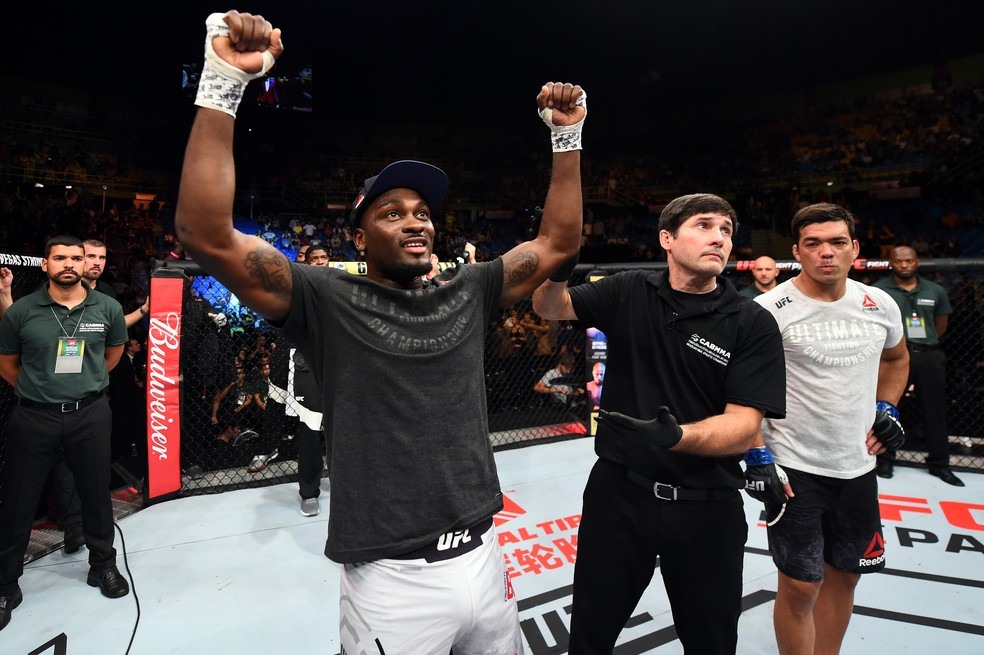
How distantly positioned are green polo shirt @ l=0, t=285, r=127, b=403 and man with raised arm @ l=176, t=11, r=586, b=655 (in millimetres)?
2221

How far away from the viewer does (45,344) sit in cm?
257

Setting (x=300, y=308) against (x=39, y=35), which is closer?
(x=300, y=308)

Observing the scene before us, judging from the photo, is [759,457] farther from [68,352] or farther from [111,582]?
[68,352]

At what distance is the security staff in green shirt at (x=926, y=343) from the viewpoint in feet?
12.9

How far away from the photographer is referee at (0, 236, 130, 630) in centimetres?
249

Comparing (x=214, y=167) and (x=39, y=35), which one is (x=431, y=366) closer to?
(x=214, y=167)

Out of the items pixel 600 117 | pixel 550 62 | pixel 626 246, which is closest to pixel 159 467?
pixel 626 246

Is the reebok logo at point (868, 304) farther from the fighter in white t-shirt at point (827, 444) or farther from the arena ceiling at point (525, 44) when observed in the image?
the arena ceiling at point (525, 44)

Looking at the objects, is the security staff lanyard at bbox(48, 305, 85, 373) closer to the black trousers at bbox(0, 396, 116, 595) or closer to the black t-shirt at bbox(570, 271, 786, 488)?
the black trousers at bbox(0, 396, 116, 595)

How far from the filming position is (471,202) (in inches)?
663

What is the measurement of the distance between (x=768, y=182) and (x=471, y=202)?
29.4 ft

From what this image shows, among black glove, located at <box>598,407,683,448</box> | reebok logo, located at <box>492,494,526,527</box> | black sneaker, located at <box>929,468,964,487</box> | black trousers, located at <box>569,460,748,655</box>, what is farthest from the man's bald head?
black glove, located at <box>598,407,683,448</box>

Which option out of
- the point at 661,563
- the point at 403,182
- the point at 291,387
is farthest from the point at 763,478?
the point at 291,387

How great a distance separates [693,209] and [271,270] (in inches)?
52.0
